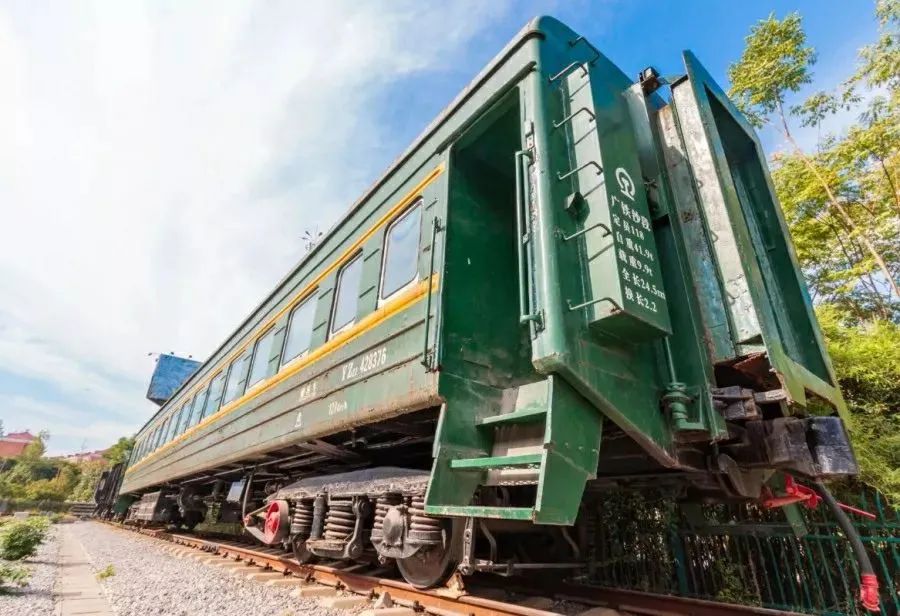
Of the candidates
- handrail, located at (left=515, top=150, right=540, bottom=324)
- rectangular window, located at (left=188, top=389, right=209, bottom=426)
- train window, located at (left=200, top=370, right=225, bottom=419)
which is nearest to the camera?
handrail, located at (left=515, top=150, right=540, bottom=324)

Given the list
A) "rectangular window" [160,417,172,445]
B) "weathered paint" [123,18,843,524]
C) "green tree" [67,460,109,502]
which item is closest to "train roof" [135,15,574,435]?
"weathered paint" [123,18,843,524]

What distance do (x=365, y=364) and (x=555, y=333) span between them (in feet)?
5.38

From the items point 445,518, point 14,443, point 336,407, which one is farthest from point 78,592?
point 14,443

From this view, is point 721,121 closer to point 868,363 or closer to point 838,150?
point 868,363

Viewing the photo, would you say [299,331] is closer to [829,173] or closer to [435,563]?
[435,563]

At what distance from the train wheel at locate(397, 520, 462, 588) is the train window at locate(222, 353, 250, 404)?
4.14 meters

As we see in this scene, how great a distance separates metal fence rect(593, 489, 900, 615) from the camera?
12.5 ft

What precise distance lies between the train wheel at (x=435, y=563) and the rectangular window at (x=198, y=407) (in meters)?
6.84

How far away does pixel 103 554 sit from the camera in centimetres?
783

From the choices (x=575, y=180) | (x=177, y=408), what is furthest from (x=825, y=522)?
(x=177, y=408)

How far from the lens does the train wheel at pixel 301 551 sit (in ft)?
14.5

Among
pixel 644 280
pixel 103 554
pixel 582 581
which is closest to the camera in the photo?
pixel 644 280

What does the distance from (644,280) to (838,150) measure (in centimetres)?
868

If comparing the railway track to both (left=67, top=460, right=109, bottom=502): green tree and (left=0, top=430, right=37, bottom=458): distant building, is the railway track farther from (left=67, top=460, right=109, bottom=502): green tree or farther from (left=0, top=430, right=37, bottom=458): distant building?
(left=0, top=430, right=37, bottom=458): distant building
